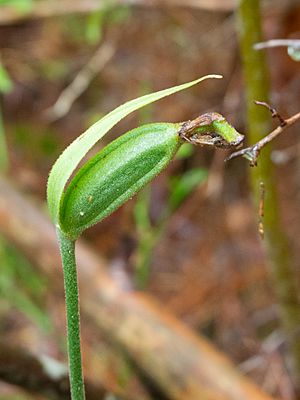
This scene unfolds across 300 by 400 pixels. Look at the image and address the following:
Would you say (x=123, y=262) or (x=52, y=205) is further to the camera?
(x=123, y=262)

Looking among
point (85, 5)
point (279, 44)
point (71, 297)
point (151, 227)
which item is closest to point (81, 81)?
point (85, 5)

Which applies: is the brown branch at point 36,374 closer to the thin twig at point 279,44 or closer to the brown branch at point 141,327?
the brown branch at point 141,327

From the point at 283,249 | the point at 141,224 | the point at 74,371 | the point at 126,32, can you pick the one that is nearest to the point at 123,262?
the point at 141,224

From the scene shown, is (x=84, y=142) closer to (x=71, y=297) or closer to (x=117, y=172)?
(x=117, y=172)

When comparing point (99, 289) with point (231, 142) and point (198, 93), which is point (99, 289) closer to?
point (198, 93)

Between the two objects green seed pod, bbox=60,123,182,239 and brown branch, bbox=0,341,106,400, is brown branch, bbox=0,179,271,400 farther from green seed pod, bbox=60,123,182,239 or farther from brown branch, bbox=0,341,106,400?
green seed pod, bbox=60,123,182,239
